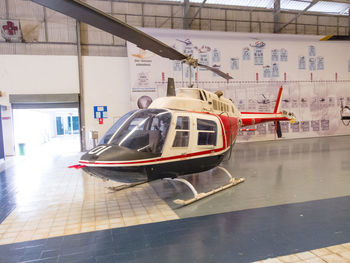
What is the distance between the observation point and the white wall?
11227mm

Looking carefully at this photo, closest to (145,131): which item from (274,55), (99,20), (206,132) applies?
(206,132)

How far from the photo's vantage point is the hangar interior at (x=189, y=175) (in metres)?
2.98

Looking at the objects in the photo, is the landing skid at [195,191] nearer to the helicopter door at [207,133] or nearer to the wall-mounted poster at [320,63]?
the helicopter door at [207,133]

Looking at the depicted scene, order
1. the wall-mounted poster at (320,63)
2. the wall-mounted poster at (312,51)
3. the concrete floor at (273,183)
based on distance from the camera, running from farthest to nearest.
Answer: the wall-mounted poster at (320,63) < the wall-mounted poster at (312,51) < the concrete floor at (273,183)

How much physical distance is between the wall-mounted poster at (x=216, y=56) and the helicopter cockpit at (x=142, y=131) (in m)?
9.16

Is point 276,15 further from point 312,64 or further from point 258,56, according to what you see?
point 312,64

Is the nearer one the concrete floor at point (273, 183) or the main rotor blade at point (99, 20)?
the main rotor blade at point (99, 20)

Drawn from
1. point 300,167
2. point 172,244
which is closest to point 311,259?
point 172,244

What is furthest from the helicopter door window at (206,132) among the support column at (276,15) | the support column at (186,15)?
the support column at (276,15)

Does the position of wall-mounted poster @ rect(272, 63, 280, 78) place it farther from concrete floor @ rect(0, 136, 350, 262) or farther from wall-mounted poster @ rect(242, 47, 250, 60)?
concrete floor @ rect(0, 136, 350, 262)

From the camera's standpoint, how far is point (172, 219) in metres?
3.62

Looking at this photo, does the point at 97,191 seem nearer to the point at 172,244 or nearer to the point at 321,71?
the point at 172,244

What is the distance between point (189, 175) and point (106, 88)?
23.4ft

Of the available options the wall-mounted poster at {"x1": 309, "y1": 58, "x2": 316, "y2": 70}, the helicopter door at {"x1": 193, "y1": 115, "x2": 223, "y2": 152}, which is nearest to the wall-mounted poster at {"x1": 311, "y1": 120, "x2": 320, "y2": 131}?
the wall-mounted poster at {"x1": 309, "y1": 58, "x2": 316, "y2": 70}
